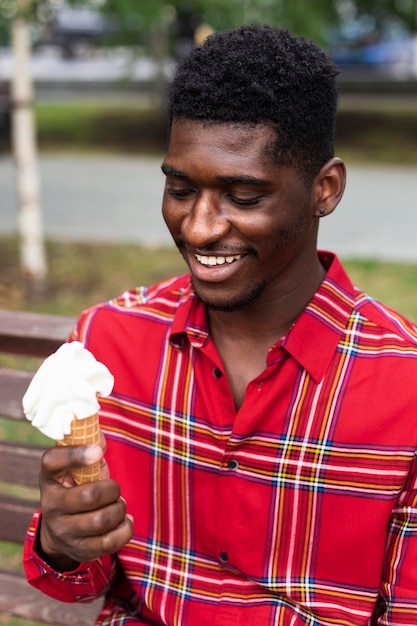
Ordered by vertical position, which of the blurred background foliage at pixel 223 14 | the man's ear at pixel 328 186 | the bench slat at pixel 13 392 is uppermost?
the blurred background foliage at pixel 223 14

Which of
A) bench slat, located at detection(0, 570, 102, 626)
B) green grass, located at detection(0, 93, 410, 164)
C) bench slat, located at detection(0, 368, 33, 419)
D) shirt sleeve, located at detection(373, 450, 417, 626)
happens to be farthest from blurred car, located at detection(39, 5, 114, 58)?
shirt sleeve, located at detection(373, 450, 417, 626)

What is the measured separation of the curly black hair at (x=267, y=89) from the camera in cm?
178

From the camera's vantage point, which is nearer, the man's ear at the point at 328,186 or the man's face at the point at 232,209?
the man's face at the point at 232,209

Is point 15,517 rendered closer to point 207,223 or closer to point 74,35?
point 207,223

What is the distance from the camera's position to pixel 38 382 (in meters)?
1.64

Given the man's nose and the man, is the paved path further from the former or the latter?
the man's nose

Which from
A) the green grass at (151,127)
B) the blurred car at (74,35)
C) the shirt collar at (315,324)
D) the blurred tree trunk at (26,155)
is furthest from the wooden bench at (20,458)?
the blurred car at (74,35)

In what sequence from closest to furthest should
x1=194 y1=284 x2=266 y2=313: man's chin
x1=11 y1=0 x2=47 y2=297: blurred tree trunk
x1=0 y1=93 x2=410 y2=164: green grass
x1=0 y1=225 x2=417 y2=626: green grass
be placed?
x1=194 y1=284 x2=266 y2=313: man's chin, x1=11 y1=0 x2=47 y2=297: blurred tree trunk, x1=0 y1=225 x2=417 y2=626: green grass, x1=0 y1=93 x2=410 y2=164: green grass

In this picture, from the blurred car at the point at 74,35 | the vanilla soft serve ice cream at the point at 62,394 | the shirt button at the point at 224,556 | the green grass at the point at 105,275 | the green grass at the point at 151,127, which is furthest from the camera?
the blurred car at the point at 74,35

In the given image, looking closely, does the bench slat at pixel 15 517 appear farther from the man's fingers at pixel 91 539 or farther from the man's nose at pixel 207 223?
the man's nose at pixel 207 223

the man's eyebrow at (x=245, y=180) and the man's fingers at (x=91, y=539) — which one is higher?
the man's eyebrow at (x=245, y=180)

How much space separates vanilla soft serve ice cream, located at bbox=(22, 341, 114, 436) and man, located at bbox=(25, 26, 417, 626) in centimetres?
8

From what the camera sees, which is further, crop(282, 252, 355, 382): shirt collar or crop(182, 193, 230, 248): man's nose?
crop(282, 252, 355, 382): shirt collar

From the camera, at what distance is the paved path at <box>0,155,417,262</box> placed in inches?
330
